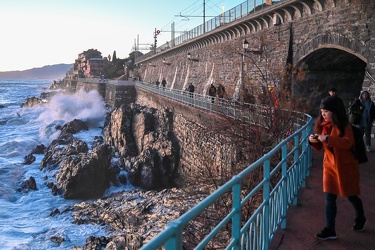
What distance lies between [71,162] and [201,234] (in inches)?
512

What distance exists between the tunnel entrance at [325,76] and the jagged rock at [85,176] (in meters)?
10.2

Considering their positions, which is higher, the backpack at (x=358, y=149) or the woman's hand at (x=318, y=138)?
the woman's hand at (x=318, y=138)

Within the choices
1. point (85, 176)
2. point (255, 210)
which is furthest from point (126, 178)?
point (255, 210)

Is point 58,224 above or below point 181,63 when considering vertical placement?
below

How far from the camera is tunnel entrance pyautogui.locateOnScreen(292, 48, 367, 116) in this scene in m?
15.7

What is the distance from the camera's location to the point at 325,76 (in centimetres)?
1683

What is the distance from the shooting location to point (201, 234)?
8.24 meters

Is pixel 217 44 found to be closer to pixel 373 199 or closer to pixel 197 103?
pixel 197 103

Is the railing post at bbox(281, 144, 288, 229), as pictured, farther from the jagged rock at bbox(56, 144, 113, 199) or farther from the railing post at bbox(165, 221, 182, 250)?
the jagged rock at bbox(56, 144, 113, 199)

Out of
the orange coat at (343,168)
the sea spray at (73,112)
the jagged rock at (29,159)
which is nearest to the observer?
the orange coat at (343,168)

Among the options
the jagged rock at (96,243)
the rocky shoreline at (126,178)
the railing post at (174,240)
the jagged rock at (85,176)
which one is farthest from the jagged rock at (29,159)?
the railing post at (174,240)

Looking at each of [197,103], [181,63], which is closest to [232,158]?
[197,103]

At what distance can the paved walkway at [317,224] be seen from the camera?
13.1 feet

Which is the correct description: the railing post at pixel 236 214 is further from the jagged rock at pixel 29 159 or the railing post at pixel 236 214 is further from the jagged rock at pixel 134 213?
the jagged rock at pixel 29 159
